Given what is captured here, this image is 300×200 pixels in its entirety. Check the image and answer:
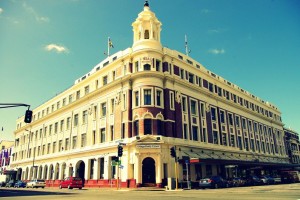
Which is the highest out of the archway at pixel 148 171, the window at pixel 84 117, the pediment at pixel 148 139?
the window at pixel 84 117

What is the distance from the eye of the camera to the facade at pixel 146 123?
114ft

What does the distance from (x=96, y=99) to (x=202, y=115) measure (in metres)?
18.8

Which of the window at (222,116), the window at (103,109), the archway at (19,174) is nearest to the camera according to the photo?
the window at (103,109)

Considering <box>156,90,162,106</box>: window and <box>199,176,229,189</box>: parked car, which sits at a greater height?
Result: <box>156,90,162,106</box>: window

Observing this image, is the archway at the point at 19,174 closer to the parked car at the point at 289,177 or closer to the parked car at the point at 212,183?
the parked car at the point at 212,183

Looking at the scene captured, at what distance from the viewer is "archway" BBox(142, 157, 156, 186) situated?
1320 inches

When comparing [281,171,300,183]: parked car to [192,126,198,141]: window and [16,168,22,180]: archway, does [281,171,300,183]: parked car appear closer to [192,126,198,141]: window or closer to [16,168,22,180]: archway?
[192,126,198,141]: window

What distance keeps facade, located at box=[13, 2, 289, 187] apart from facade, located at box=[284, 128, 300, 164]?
24.5 meters

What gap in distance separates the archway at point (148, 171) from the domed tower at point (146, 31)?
16821 mm

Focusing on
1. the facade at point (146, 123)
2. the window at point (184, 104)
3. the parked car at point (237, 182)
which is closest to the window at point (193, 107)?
Result: the facade at point (146, 123)

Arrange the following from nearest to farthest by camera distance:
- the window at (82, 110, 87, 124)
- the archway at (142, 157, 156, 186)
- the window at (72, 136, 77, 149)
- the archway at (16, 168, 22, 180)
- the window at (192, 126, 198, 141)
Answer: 1. the archway at (142, 157, 156, 186)
2. the window at (192, 126, 198, 141)
3. the window at (82, 110, 87, 124)
4. the window at (72, 136, 77, 149)
5. the archway at (16, 168, 22, 180)

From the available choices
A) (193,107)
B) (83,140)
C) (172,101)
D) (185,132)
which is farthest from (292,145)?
(83,140)

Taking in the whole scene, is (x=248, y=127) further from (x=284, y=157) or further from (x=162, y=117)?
(x=162, y=117)

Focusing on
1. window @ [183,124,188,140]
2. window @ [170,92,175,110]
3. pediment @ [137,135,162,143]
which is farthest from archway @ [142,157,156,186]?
window @ [170,92,175,110]
